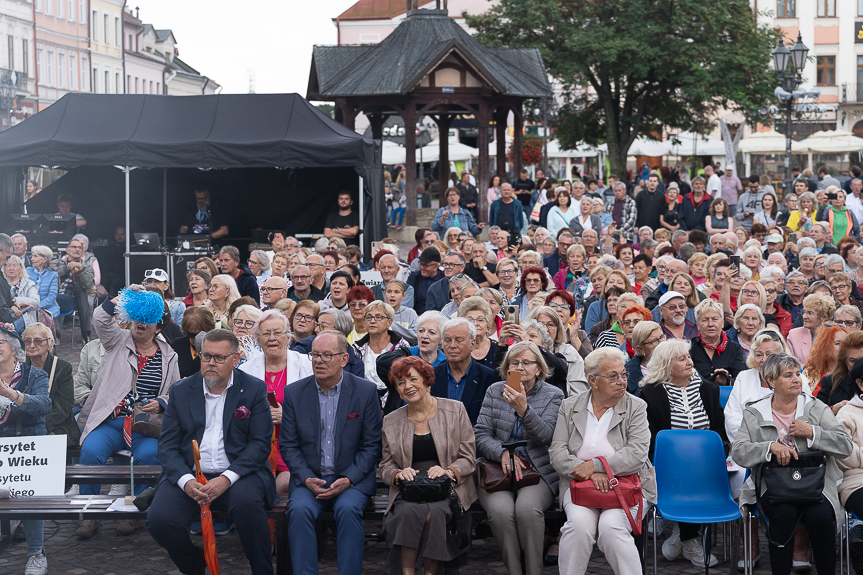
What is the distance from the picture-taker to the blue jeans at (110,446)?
6.42m

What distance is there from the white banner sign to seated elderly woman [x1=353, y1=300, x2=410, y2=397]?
7.04 feet

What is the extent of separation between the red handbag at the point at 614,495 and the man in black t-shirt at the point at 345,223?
10304mm

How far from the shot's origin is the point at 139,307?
6.57 meters

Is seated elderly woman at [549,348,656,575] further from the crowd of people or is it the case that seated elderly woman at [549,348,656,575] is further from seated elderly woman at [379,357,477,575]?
seated elderly woman at [379,357,477,575]

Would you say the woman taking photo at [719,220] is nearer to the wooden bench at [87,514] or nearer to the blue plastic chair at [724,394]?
the blue plastic chair at [724,394]

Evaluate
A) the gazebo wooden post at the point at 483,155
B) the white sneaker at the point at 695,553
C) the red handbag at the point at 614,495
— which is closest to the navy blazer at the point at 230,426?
the red handbag at the point at 614,495

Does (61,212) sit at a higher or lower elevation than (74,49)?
lower

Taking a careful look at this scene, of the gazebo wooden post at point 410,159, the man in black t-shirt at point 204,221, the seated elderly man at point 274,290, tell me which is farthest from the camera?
the gazebo wooden post at point 410,159

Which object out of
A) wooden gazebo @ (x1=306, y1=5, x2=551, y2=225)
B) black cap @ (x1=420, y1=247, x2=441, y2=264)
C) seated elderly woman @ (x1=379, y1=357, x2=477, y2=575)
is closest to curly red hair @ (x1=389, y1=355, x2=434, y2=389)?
seated elderly woman @ (x1=379, y1=357, x2=477, y2=575)

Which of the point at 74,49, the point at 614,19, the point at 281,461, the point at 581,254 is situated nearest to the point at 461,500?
the point at 281,461

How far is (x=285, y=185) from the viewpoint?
17.9 m

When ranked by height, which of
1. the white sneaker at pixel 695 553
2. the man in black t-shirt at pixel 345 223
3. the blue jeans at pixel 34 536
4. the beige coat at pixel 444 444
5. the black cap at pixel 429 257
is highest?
the man in black t-shirt at pixel 345 223

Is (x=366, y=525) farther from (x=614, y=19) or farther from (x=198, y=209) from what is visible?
(x=614, y=19)

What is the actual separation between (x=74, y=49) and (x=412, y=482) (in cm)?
6036
